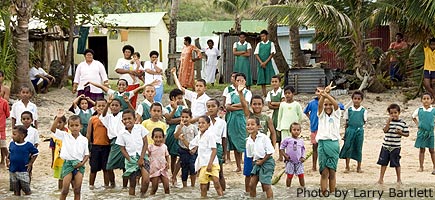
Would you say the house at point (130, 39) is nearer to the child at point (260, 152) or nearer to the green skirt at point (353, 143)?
the green skirt at point (353, 143)

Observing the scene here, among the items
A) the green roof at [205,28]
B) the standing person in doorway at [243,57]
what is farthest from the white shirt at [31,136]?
the green roof at [205,28]

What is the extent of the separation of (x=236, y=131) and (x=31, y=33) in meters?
12.5

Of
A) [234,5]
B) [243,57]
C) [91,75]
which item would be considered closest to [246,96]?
[91,75]

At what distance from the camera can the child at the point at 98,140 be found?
10.2 m

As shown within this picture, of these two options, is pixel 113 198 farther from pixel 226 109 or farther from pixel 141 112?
pixel 226 109

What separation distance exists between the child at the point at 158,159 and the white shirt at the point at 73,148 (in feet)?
3.36

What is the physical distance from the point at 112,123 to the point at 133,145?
63 cm

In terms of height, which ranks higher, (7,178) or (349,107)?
(349,107)

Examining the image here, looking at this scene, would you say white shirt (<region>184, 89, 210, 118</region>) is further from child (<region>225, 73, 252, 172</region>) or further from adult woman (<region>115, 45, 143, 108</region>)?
adult woman (<region>115, 45, 143, 108</region>)

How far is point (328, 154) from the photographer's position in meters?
9.55

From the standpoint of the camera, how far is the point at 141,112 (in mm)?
10570

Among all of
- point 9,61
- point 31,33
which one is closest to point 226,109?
point 9,61

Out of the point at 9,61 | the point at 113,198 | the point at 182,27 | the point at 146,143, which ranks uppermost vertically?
the point at 182,27

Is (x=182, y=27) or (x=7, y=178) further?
(x=182, y=27)
